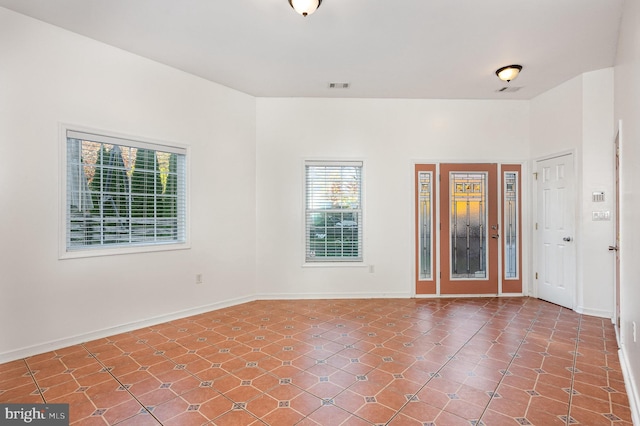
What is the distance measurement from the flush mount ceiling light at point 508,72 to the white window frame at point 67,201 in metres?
4.05

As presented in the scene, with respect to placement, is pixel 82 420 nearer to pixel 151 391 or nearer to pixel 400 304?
pixel 151 391

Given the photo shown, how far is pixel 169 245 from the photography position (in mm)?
4043

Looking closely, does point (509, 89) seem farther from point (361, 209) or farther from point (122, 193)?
point (122, 193)

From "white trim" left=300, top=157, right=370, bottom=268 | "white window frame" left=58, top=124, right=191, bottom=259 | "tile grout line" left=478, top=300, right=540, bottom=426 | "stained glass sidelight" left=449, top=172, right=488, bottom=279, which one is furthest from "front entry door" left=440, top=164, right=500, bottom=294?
"white window frame" left=58, top=124, right=191, bottom=259

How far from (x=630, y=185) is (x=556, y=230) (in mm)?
2411

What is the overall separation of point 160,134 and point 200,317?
7.66 ft

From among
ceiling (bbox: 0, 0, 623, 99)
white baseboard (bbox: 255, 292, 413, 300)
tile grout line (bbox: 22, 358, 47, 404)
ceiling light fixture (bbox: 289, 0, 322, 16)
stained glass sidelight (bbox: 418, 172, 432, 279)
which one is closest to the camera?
tile grout line (bbox: 22, 358, 47, 404)

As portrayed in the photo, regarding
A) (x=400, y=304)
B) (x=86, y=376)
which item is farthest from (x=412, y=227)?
(x=86, y=376)

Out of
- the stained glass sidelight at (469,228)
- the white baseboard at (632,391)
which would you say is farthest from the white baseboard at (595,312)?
the white baseboard at (632,391)

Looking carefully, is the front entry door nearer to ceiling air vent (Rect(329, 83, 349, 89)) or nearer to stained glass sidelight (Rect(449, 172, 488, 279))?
stained glass sidelight (Rect(449, 172, 488, 279))

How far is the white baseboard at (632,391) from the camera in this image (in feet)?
6.63

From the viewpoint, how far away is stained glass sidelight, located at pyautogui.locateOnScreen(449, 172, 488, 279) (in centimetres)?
508

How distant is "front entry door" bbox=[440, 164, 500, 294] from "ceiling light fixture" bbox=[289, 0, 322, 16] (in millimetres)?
3238

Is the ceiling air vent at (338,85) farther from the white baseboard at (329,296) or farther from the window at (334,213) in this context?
the white baseboard at (329,296)
